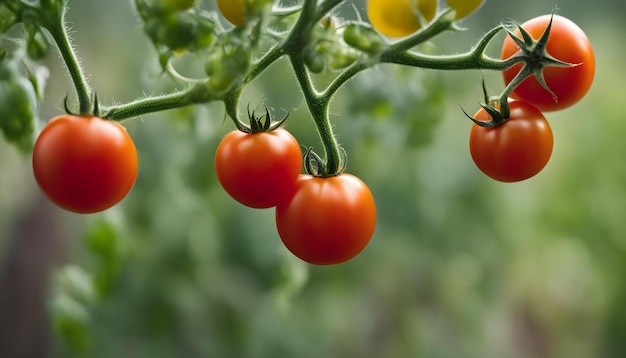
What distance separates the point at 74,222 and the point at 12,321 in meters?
0.38

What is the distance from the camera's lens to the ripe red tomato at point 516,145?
520 mm

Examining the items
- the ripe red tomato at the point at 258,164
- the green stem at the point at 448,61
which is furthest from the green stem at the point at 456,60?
the ripe red tomato at the point at 258,164

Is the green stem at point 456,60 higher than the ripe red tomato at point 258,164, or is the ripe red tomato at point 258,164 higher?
the green stem at point 456,60

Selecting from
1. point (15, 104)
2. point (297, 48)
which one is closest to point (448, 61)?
point (297, 48)

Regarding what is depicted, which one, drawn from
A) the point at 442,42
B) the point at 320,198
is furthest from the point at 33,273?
the point at 320,198

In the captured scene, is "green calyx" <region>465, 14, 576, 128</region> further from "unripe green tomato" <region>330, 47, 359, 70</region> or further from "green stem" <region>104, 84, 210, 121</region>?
"green stem" <region>104, 84, 210, 121</region>

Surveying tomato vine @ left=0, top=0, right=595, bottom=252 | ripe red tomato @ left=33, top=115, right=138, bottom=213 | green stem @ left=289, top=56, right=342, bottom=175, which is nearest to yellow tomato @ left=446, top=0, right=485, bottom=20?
tomato vine @ left=0, top=0, right=595, bottom=252

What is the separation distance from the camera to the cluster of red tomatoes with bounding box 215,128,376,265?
53cm

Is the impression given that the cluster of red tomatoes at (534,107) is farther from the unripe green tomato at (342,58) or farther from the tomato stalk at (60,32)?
the tomato stalk at (60,32)

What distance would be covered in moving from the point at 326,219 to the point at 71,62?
0.74 ft

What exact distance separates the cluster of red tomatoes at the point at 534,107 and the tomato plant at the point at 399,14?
79 millimetres

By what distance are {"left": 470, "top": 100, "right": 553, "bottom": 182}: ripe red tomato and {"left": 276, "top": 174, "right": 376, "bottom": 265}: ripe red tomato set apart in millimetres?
98

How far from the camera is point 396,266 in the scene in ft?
6.63

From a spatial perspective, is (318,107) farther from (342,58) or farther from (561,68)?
(561,68)
